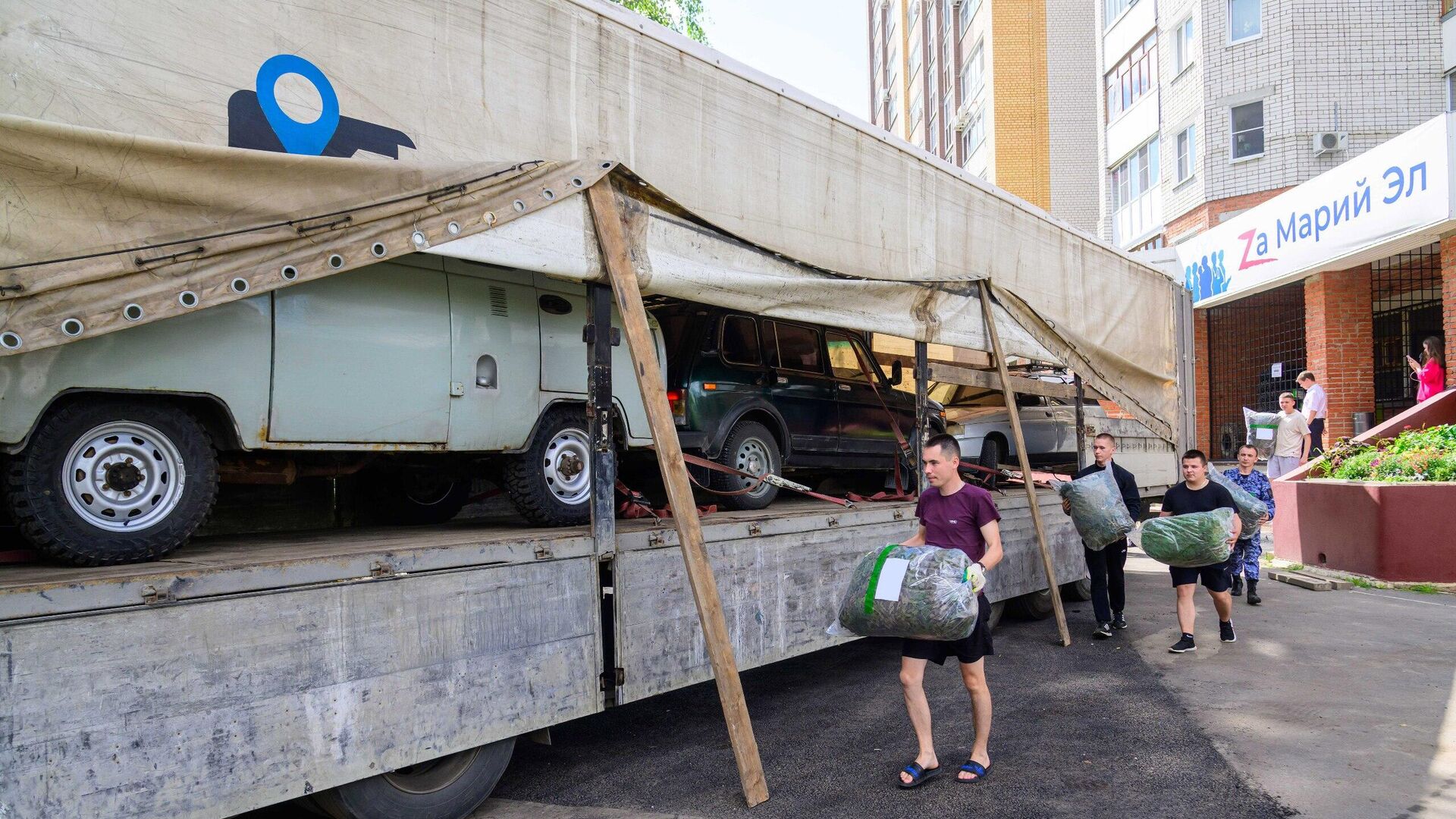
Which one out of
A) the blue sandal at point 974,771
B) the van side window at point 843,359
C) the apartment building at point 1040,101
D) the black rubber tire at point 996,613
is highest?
the apartment building at point 1040,101

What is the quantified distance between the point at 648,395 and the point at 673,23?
15.7 m

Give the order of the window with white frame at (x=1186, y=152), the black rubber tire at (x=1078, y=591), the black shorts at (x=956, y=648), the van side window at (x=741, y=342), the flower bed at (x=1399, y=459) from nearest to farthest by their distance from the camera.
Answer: the black shorts at (x=956, y=648), the van side window at (x=741, y=342), the black rubber tire at (x=1078, y=591), the flower bed at (x=1399, y=459), the window with white frame at (x=1186, y=152)

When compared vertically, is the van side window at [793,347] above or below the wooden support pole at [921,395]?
above

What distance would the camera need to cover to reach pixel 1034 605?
8789 millimetres

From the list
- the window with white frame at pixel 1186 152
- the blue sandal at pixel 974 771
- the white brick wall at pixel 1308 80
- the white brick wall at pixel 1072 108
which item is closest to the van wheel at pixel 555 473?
the blue sandal at pixel 974 771

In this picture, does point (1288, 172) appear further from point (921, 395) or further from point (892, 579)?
point (892, 579)

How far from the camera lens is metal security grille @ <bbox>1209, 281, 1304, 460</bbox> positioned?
61.0ft

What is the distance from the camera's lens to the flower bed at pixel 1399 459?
10.4m

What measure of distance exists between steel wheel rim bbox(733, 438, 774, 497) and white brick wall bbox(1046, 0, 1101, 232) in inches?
1118

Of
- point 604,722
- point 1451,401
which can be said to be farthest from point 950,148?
point 604,722

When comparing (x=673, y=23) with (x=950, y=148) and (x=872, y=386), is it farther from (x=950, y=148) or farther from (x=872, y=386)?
(x=950, y=148)

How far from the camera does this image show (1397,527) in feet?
34.2

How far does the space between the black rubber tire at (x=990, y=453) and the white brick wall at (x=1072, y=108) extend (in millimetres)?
24929

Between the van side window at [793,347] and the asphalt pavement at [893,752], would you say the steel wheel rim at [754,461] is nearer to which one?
the van side window at [793,347]
